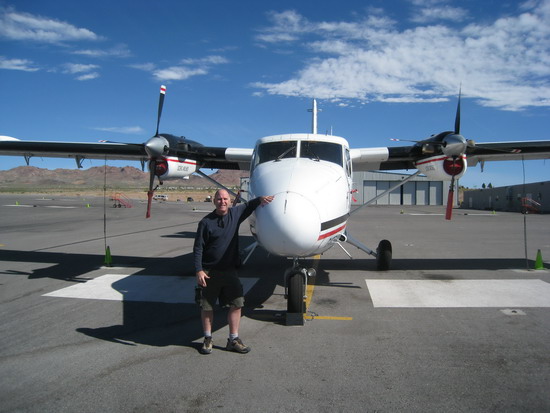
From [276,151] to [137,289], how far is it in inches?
152

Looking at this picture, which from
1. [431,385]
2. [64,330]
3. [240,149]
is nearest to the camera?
[431,385]

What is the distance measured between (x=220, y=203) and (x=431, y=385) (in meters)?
3.00

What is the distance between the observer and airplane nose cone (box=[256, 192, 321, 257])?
5.37m

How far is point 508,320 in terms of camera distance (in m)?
5.91

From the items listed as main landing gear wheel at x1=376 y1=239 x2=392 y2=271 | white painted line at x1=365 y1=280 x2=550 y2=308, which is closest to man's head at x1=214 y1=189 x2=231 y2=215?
white painted line at x1=365 y1=280 x2=550 y2=308

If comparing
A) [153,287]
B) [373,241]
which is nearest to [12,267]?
[153,287]

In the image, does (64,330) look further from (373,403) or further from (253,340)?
(373,403)

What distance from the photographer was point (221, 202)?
16.0 ft

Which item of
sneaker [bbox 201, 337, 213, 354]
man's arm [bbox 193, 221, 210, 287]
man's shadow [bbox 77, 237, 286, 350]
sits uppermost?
man's arm [bbox 193, 221, 210, 287]

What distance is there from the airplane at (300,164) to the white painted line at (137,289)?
170 cm

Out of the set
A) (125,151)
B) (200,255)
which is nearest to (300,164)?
(200,255)

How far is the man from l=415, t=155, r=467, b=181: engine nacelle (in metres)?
6.91

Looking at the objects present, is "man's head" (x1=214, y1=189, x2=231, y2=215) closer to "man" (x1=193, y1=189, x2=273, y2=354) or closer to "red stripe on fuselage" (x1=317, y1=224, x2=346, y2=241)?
"man" (x1=193, y1=189, x2=273, y2=354)

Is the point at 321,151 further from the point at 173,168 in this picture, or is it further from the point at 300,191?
the point at 173,168
